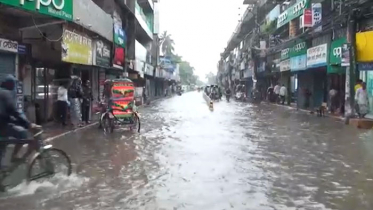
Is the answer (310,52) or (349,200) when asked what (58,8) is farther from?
(310,52)

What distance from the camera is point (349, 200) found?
6.47 metres

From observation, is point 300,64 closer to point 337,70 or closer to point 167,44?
point 337,70

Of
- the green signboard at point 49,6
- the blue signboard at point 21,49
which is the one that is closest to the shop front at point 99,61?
the blue signboard at point 21,49

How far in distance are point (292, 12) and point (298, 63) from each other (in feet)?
13.8

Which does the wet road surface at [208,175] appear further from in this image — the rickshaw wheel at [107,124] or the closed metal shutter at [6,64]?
the closed metal shutter at [6,64]

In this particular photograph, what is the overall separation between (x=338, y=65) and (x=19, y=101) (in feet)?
49.6

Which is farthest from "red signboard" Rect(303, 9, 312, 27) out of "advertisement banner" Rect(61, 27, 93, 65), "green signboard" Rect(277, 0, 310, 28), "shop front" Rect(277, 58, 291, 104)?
"advertisement banner" Rect(61, 27, 93, 65)

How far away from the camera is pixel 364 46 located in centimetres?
1811

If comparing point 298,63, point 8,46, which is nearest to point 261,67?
point 298,63

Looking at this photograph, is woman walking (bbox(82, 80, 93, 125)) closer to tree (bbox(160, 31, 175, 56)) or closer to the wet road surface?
the wet road surface

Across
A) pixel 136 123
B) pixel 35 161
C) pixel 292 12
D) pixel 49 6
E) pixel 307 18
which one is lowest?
pixel 136 123

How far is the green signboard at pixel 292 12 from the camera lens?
29094 mm

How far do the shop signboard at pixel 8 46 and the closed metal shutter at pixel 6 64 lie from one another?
247 millimetres

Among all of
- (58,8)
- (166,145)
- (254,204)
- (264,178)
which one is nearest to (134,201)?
(254,204)
